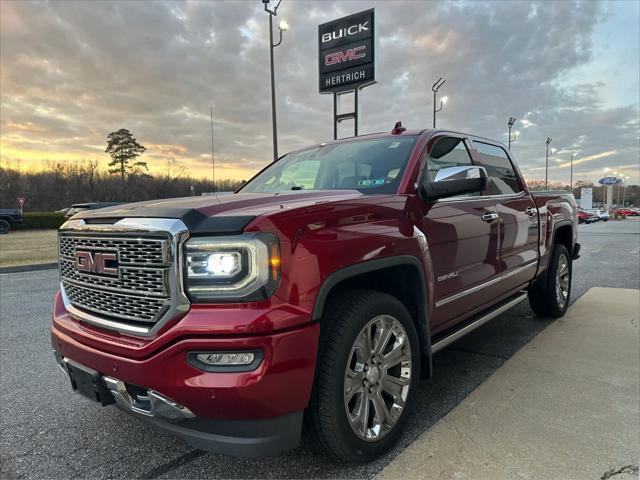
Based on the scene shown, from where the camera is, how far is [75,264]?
251cm

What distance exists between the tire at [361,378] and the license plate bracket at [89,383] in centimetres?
100

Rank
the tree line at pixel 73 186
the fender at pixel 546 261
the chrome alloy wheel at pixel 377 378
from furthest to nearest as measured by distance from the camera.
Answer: the tree line at pixel 73 186 → the fender at pixel 546 261 → the chrome alloy wheel at pixel 377 378

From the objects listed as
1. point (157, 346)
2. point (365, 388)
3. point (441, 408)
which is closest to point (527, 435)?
point (441, 408)

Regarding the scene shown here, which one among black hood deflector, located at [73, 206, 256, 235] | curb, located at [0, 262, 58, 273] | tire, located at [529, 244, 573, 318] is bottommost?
curb, located at [0, 262, 58, 273]

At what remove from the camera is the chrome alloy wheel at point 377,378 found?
2.29m

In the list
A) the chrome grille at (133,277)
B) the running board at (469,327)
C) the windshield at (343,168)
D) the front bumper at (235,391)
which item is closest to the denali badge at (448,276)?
the running board at (469,327)

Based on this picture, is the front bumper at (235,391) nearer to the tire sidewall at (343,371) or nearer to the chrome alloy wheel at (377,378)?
the tire sidewall at (343,371)

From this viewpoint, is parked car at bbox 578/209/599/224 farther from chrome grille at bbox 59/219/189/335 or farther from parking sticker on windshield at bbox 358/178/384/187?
Answer: chrome grille at bbox 59/219/189/335

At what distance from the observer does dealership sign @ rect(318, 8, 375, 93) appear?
64.3ft

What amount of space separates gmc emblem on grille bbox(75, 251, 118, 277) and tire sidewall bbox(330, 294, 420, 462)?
116 centimetres

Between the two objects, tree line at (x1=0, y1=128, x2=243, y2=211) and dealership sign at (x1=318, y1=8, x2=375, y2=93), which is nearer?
dealership sign at (x1=318, y1=8, x2=375, y2=93)

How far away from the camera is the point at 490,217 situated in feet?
11.8

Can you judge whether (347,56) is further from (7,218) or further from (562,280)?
(7,218)

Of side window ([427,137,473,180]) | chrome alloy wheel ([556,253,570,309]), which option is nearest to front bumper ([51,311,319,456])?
side window ([427,137,473,180])
